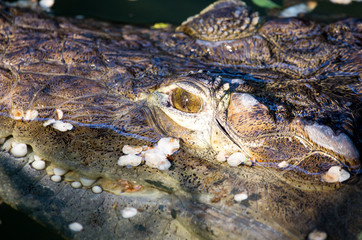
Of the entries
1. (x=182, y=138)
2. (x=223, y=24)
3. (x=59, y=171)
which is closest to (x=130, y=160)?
(x=182, y=138)

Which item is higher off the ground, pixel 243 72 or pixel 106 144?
pixel 243 72

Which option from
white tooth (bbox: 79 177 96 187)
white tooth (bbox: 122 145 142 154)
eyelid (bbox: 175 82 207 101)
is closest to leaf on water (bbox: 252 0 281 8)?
eyelid (bbox: 175 82 207 101)

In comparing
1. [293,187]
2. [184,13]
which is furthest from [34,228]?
[184,13]

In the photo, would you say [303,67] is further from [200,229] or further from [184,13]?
[184,13]

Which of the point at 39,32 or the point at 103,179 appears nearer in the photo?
the point at 103,179

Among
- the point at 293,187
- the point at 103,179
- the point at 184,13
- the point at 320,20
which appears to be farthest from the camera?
the point at 184,13

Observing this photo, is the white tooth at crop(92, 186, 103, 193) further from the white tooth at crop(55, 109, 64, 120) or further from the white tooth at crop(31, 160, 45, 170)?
the white tooth at crop(55, 109, 64, 120)

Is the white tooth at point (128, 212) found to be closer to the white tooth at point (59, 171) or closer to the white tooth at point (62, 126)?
the white tooth at point (59, 171)
